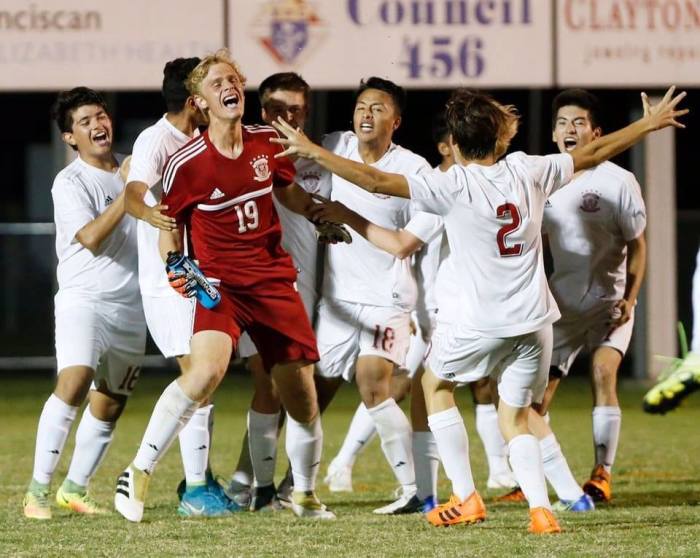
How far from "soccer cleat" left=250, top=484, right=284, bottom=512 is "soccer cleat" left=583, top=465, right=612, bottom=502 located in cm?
143

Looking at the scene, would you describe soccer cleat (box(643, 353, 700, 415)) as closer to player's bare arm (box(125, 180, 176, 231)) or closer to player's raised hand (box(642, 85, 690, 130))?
player's raised hand (box(642, 85, 690, 130))

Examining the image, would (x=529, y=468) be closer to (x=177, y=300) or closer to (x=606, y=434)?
(x=606, y=434)

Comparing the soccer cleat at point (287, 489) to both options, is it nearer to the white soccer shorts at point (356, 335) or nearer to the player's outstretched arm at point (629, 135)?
the white soccer shorts at point (356, 335)

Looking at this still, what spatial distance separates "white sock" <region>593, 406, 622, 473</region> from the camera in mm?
7219

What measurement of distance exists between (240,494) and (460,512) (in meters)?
1.43

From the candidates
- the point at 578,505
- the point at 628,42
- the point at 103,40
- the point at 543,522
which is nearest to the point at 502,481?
the point at 578,505

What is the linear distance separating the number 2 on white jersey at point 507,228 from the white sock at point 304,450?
128 cm

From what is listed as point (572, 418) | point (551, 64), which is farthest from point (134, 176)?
point (551, 64)

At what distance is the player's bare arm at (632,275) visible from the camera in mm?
7199

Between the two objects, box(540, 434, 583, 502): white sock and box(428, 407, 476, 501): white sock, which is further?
box(540, 434, 583, 502): white sock

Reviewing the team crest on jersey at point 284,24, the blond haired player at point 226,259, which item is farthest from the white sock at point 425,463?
the team crest on jersey at point 284,24

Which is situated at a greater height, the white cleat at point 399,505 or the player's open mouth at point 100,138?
the player's open mouth at point 100,138

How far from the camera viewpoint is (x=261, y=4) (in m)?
13.0

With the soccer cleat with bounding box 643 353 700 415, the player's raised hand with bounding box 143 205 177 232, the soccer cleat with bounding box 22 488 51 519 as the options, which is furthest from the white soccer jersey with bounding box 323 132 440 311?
the soccer cleat with bounding box 643 353 700 415
